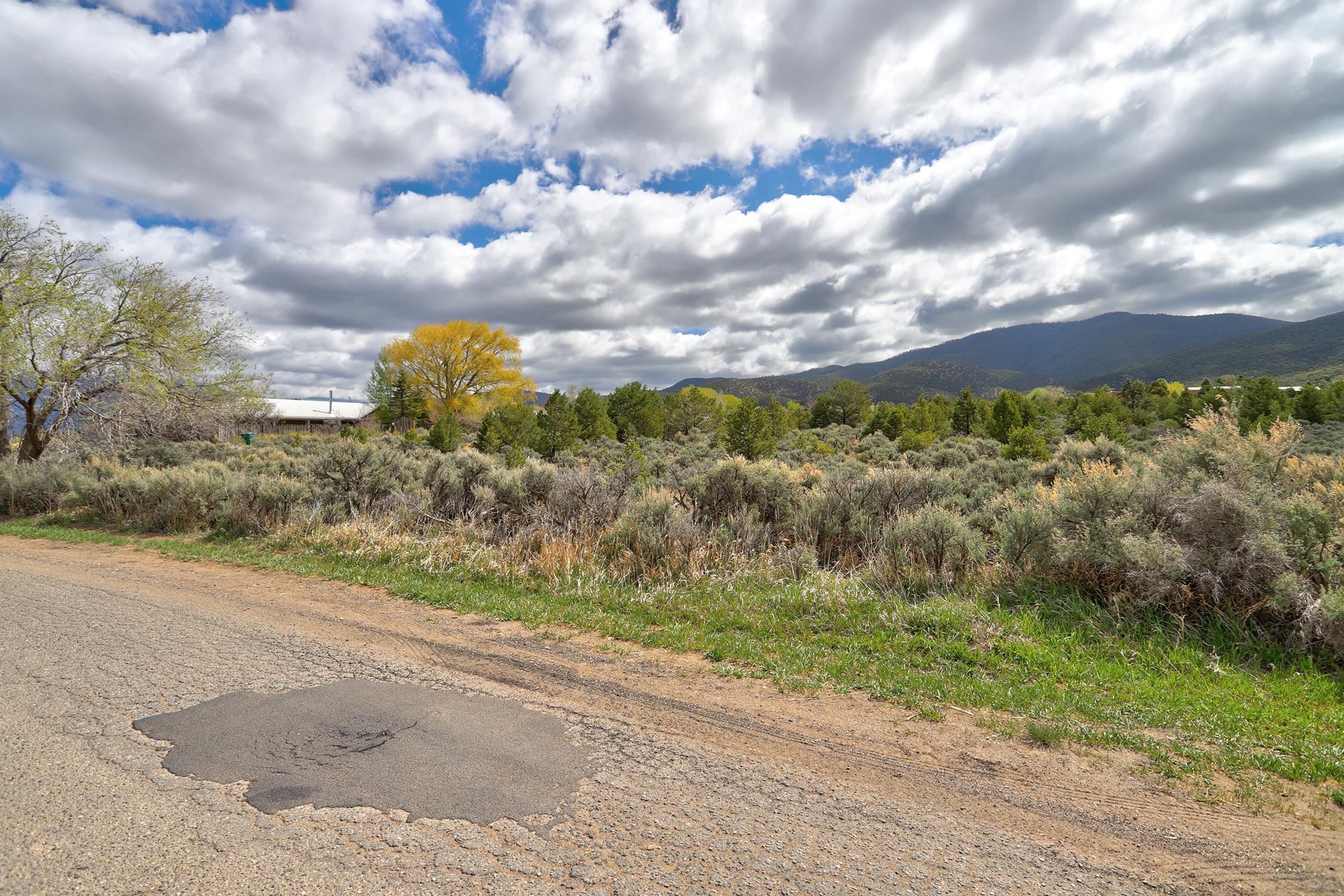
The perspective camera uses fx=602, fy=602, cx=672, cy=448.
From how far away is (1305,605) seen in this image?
5.21 metres

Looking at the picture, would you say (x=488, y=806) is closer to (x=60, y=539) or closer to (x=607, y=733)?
(x=607, y=733)

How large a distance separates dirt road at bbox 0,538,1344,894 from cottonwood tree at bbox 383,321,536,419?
189 ft

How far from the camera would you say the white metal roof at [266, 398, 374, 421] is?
2771 inches

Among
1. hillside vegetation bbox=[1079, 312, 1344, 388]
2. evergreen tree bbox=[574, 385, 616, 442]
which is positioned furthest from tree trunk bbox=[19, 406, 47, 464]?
hillside vegetation bbox=[1079, 312, 1344, 388]

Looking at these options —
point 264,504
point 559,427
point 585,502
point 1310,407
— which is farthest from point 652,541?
point 1310,407

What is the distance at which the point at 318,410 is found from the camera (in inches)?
3233

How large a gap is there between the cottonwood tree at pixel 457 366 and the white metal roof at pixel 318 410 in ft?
44.2

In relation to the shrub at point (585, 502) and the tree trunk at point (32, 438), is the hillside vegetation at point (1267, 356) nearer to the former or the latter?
the shrub at point (585, 502)

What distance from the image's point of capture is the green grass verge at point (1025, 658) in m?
4.09

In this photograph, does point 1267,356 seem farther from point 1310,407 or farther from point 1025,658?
point 1025,658

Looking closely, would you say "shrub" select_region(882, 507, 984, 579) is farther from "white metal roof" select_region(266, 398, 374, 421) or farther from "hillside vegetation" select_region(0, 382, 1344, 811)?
"white metal roof" select_region(266, 398, 374, 421)

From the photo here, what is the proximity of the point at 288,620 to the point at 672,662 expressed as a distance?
4326mm

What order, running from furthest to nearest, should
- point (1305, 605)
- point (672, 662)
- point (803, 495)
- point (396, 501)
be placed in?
point (396, 501) < point (803, 495) < point (672, 662) < point (1305, 605)

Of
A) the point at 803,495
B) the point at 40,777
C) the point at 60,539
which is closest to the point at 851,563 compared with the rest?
the point at 803,495
